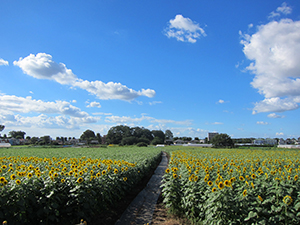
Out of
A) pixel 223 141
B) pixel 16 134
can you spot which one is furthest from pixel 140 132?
pixel 16 134

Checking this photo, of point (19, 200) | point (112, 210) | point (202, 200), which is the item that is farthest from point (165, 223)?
point (19, 200)

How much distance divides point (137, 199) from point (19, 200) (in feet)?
17.2

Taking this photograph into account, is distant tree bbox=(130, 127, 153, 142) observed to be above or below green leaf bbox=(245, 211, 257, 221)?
above

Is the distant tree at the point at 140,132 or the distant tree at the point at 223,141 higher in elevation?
the distant tree at the point at 140,132

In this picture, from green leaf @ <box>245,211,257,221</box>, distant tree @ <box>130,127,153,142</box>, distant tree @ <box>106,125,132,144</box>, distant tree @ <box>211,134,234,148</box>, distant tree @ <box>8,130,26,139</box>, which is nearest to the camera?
green leaf @ <box>245,211,257,221</box>

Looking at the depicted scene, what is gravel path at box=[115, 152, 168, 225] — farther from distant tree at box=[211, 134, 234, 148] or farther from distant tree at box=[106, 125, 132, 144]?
distant tree at box=[106, 125, 132, 144]

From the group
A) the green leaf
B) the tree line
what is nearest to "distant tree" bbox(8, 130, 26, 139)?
the tree line

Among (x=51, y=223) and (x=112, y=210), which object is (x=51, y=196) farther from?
(x=112, y=210)

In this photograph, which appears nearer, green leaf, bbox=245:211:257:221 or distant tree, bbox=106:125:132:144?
green leaf, bbox=245:211:257:221

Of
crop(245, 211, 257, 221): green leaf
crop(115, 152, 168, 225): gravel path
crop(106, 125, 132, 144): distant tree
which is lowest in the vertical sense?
crop(115, 152, 168, 225): gravel path

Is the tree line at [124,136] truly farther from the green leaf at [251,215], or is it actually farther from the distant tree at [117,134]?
→ the green leaf at [251,215]

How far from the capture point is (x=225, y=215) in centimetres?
409

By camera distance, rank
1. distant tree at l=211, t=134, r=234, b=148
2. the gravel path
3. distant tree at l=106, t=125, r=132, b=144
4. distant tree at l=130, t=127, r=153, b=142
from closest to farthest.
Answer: the gravel path < distant tree at l=211, t=134, r=234, b=148 < distant tree at l=106, t=125, r=132, b=144 < distant tree at l=130, t=127, r=153, b=142

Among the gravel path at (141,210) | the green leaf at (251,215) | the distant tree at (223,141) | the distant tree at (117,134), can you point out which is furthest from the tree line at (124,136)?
the green leaf at (251,215)
